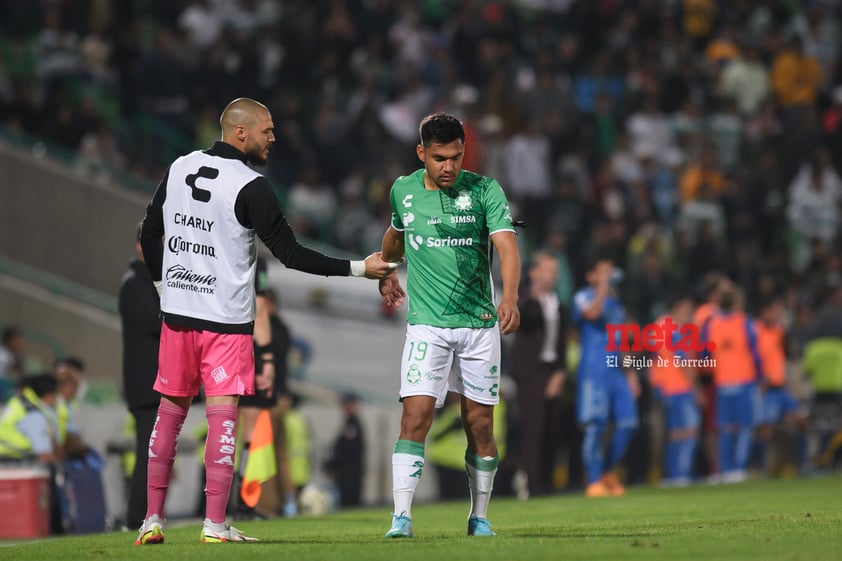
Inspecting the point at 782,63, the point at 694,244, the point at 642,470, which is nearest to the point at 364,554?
the point at 642,470

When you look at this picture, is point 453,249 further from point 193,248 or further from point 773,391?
point 773,391

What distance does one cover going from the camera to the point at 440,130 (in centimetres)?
893

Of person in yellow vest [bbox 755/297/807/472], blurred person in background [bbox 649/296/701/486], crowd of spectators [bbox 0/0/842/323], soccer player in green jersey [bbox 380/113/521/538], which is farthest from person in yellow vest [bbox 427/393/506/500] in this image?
soccer player in green jersey [bbox 380/113/521/538]

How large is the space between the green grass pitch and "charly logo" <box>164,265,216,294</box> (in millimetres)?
1466

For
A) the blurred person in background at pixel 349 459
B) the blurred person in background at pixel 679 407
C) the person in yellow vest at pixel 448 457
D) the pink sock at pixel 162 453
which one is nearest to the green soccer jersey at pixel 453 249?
the pink sock at pixel 162 453

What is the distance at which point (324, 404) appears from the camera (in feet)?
63.2

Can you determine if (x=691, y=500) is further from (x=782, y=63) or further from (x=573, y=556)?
(x=782, y=63)

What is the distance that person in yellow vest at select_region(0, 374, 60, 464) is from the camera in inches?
579

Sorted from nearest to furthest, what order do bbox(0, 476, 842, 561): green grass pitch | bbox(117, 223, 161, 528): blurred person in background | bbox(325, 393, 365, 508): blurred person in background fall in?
bbox(0, 476, 842, 561): green grass pitch → bbox(117, 223, 161, 528): blurred person in background → bbox(325, 393, 365, 508): blurred person in background

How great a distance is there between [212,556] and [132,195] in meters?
13.6

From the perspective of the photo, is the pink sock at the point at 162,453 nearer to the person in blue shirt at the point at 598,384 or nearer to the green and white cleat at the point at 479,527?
the green and white cleat at the point at 479,527

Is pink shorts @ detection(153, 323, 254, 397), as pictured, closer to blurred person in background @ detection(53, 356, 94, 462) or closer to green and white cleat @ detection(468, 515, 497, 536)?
green and white cleat @ detection(468, 515, 497, 536)

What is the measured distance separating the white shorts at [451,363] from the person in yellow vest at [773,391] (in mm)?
11950

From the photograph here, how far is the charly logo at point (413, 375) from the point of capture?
890 centimetres
